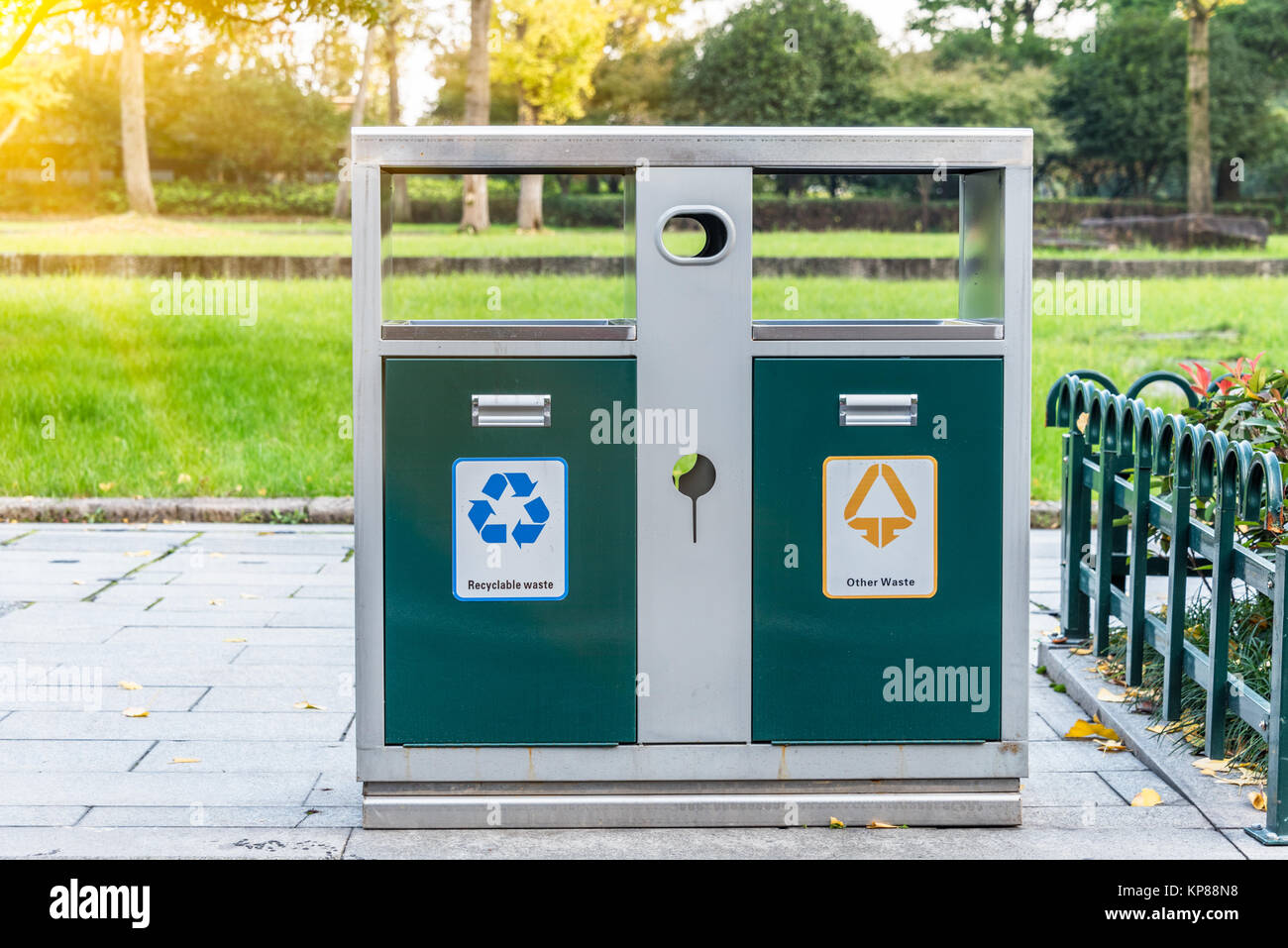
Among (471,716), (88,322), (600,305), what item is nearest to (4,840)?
(471,716)

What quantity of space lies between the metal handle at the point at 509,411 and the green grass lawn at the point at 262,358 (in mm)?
6118

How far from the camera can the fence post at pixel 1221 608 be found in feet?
14.8

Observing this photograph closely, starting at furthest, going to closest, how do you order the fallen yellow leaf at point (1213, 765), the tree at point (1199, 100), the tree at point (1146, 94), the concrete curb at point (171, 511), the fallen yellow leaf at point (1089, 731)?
1. the tree at point (1146, 94)
2. the tree at point (1199, 100)
3. the concrete curb at point (171, 511)
4. the fallen yellow leaf at point (1089, 731)
5. the fallen yellow leaf at point (1213, 765)

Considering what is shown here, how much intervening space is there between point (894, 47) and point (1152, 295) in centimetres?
1891

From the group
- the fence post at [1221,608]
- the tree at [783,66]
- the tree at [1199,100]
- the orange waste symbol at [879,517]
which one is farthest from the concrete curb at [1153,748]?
the tree at [783,66]

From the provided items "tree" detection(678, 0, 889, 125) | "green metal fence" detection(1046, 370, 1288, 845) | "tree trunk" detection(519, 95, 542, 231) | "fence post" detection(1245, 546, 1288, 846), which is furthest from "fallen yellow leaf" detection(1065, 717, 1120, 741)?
"tree" detection(678, 0, 889, 125)

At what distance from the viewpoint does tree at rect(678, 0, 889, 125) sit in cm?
3325

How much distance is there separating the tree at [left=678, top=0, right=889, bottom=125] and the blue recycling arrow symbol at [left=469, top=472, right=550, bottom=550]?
29.7m

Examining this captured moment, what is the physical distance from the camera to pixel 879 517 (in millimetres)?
4117

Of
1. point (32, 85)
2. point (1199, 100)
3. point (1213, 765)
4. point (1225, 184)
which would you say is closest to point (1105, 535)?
point (1213, 765)

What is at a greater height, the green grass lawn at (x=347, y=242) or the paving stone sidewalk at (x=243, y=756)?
the green grass lawn at (x=347, y=242)

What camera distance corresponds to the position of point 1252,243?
21766mm

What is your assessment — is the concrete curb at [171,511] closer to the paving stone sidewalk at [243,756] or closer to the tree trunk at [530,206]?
the paving stone sidewalk at [243,756]

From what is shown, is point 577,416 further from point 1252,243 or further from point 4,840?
point 1252,243
